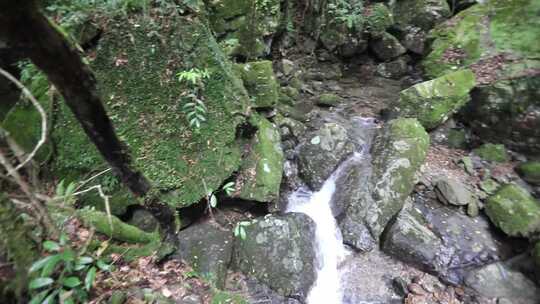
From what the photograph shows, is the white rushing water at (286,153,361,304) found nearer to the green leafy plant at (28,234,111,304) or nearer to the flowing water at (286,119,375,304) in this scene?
the flowing water at (286,119,375,304)

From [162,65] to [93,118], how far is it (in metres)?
2.11

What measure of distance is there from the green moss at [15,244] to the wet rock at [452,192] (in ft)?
18.8

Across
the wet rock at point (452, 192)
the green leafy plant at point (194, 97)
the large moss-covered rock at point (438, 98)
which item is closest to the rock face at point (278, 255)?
the green leafy plant at point (194, 97)

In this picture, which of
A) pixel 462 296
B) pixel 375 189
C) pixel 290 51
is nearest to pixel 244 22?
pixel 290 51

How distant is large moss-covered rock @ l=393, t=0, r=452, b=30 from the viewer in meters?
9.59

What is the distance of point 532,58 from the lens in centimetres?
616

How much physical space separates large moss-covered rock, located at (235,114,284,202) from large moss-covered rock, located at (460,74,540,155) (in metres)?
4.68

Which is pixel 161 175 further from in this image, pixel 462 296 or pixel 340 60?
pixel 340 60

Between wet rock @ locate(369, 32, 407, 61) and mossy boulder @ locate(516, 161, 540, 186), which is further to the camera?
wet rock @ locate(369, 32, 407, 61)

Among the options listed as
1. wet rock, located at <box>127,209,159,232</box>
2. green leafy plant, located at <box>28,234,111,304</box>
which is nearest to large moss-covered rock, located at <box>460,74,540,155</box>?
wet rock, located at <box>127,209,159,232</box>

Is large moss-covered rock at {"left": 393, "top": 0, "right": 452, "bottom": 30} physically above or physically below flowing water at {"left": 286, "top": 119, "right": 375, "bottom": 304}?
above

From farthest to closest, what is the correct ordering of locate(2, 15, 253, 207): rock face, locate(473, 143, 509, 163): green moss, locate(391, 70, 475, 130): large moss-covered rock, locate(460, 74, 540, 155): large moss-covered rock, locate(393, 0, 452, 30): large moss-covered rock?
locate(393, 0, 452, 30): large moss-covered rock
locate(391, 70, 475, 130): large moss-covered rock
locate(473, 143, 509, 163): green moss
locate(460, 74, 540, 155): large moss-covered rock
locate(2, 15, 253, 207): rock face

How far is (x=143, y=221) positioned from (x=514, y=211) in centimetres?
575

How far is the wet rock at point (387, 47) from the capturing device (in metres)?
9.77
